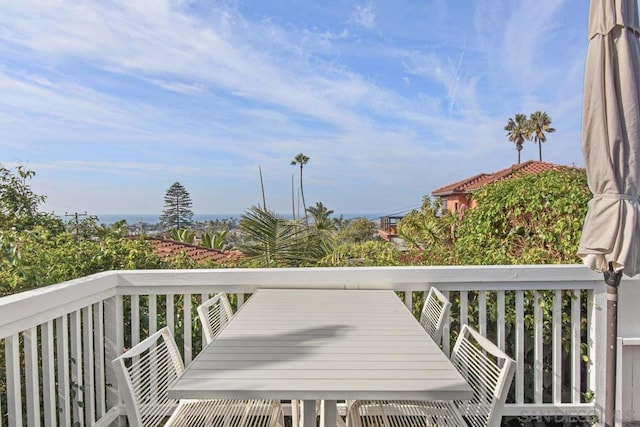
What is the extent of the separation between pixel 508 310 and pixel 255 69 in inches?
393

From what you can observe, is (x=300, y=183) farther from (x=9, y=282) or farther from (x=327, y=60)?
(x=9, y=282)

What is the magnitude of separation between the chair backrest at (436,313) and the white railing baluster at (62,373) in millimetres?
2070

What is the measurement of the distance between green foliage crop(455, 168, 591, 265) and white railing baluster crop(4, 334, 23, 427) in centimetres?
333

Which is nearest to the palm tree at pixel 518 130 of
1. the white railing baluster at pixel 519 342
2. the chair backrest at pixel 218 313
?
the white railing baluster at pixel 519 342

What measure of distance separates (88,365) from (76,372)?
9cm

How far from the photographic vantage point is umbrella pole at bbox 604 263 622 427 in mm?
1923

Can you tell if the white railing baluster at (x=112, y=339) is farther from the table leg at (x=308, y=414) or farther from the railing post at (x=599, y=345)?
the railing post at (x=599, y=345)

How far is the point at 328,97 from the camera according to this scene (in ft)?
44.3

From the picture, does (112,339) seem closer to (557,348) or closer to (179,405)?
(179,405)

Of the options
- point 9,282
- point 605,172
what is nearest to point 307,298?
point 605,172

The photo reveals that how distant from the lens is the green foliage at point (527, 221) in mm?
3285

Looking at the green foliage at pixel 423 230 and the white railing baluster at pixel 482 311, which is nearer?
the white railing baluster at pixel 482 311

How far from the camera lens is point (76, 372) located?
2166 millimetres

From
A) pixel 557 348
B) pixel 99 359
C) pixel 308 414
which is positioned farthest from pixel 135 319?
pixel 557 348
